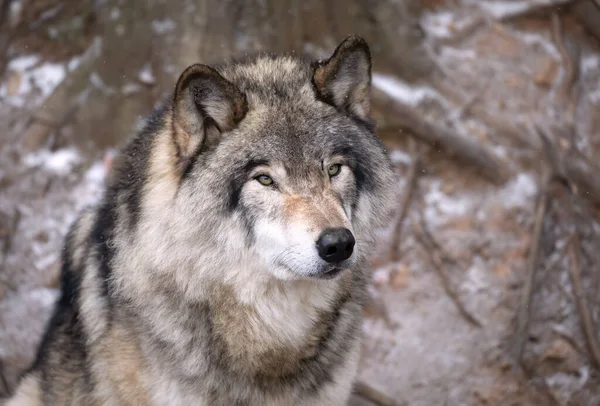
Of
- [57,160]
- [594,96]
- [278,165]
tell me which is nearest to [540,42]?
[594,96]

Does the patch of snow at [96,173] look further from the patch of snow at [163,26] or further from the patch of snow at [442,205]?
the patch of snow at [442,205]

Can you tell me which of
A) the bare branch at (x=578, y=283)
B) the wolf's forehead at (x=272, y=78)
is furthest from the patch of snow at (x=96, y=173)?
the bare branch at (x=578, y=283)

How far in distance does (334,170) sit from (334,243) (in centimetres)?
50

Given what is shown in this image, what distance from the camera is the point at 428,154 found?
7.42 meters

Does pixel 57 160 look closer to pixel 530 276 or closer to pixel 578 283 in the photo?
pixel 530 276

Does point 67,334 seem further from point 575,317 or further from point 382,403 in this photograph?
point 575,317

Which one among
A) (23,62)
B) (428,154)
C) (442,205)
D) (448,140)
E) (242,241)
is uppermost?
(242,241)

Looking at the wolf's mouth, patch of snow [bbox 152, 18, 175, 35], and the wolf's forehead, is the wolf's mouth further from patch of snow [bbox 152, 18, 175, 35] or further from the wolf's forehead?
patch of snow [bbox 152, 18, 175, 35]

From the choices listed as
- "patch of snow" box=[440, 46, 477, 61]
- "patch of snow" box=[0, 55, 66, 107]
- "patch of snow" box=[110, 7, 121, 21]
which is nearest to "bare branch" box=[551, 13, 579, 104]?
"patch of snow" box=[440, 46, 477, 61]

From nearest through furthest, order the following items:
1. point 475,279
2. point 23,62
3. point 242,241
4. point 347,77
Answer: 1. point 242,241
2. point 347,77
3. point 475,279
4. point 23,62

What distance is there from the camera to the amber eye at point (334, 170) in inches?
151

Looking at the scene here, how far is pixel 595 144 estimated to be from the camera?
24.5 feet

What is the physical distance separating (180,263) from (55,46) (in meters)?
4.70

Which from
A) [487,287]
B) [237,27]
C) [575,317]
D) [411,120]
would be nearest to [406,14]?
[411,120]
